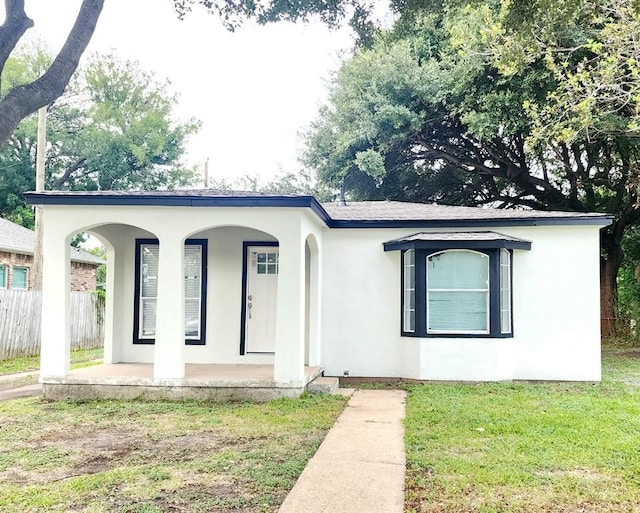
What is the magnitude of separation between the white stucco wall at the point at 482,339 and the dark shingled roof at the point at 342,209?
0.21m

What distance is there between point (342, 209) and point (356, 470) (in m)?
7.55

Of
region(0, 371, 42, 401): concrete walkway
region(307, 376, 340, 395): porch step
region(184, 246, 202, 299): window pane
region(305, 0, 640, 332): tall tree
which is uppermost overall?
region(305, 0, 640, 332): tall tree

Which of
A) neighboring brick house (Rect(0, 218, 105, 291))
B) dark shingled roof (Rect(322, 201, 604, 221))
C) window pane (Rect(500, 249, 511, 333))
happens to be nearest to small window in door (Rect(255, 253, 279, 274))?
dark shingled roof (Rect(322, 201, 604, 221))

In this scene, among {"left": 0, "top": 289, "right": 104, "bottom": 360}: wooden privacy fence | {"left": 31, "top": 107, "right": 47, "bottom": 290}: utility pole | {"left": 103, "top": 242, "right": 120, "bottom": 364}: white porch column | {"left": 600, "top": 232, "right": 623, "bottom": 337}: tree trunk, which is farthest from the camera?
{"left": 600, "top": 232, "right": 623, "bottom": 337}: tree trunk

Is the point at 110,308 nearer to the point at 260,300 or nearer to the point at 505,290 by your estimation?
the point at 260,300

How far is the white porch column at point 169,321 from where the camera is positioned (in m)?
8.08

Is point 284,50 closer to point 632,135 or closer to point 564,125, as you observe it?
point 564,125

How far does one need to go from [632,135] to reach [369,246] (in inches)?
327

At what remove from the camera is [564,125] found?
13.7 m

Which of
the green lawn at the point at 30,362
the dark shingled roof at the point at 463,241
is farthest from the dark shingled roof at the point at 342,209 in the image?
the green lawn at the point at 30,362

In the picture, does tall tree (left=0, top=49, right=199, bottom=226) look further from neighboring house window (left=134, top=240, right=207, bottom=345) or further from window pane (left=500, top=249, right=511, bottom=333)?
window pane (left=500, top=249, right=511, bottom=333)

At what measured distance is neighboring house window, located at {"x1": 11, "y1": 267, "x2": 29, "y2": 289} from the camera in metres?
17.4

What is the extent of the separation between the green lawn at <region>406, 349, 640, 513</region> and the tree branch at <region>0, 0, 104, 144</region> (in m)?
3.87

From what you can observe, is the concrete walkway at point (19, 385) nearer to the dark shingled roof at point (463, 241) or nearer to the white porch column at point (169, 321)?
the white porch column at point (169, 321)
